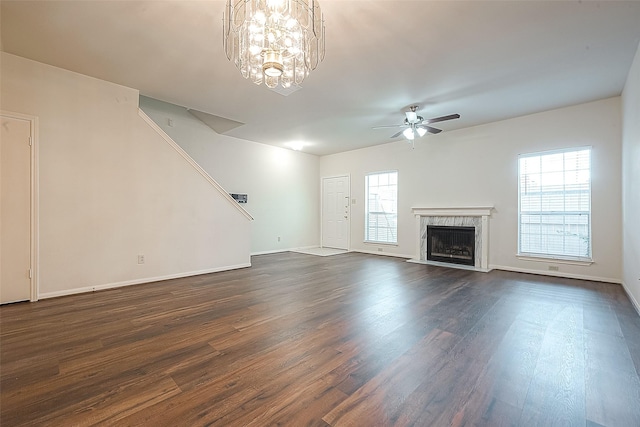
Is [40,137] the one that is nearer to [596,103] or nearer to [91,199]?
[91,199]

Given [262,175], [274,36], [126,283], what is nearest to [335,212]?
[262,175]

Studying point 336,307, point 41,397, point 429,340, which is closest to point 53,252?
point 41,397

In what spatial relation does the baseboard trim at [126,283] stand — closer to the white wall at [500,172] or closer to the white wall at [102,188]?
the white wall at [102,188]

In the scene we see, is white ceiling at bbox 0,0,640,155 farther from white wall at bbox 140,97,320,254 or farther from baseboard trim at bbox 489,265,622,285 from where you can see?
baseboard trim at bbox 489,265,622,285

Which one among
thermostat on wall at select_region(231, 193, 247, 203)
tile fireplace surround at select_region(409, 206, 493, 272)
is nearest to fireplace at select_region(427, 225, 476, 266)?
tile fireplace surround at select_region(409, 206, 493, 272)

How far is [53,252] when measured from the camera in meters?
3.53

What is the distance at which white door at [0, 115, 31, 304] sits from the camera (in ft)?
10.6

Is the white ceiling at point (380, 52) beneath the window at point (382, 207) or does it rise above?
above

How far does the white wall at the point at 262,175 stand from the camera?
5.96 metres

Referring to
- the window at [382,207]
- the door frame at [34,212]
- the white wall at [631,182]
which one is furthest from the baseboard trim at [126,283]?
the white wall at [631,182]

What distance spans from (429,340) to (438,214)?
13.9ft

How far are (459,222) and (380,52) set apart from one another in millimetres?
4088

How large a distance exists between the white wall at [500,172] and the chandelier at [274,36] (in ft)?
14.3

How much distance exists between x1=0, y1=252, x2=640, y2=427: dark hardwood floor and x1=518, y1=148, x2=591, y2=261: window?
1.13 m
